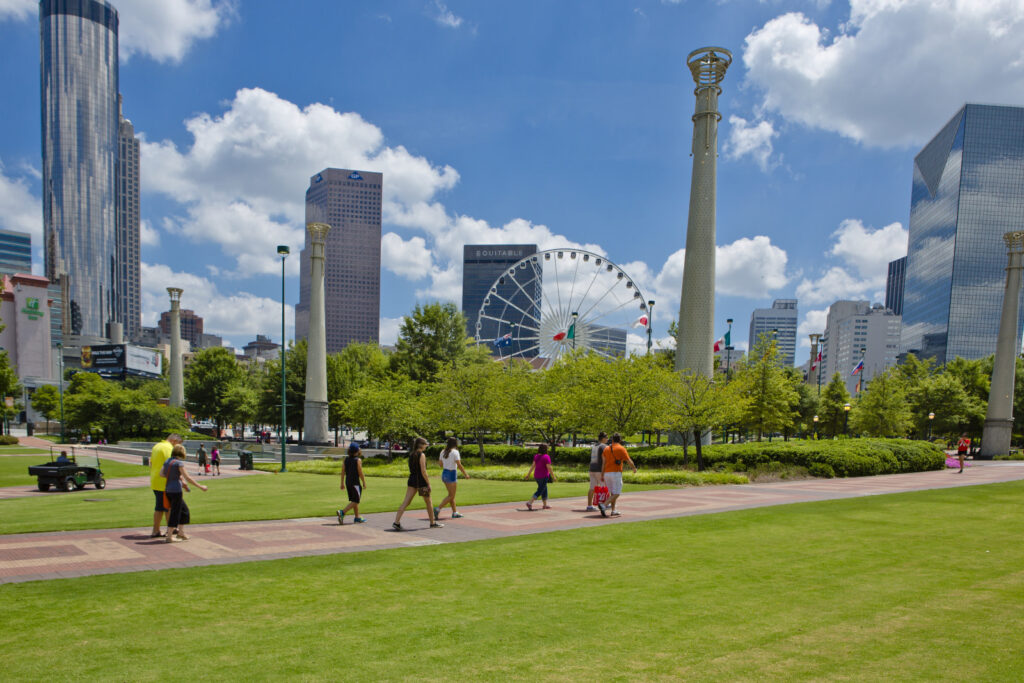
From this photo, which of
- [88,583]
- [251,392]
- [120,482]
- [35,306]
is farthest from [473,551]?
[35,306]

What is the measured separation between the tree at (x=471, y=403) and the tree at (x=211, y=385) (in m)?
36.7

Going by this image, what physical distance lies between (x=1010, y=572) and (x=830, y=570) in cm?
227

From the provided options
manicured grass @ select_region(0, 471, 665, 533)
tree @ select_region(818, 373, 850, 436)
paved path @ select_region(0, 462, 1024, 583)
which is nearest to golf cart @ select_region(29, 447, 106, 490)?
manicured grass @ select_region(0, 471, 665, 533)

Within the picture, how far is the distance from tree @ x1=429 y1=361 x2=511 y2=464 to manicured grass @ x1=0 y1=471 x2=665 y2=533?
511 inches

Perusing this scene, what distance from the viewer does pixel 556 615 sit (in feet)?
20.7

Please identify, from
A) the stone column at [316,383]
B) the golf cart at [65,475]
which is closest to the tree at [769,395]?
the stone column at [316,383]

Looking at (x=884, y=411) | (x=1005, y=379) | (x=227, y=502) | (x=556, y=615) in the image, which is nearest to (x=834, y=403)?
(x=884, y=411)

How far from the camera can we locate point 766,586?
24.5 feet

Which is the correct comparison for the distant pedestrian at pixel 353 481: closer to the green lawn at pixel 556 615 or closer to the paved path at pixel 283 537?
the paved path at pixel 283 537

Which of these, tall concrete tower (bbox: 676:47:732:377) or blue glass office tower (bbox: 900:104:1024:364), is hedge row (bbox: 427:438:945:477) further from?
blue glass office tower (bbox: 900:104:1024:364)

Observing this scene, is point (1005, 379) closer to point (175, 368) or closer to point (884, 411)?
point (884, 411)

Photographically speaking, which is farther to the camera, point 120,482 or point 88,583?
point 120,482

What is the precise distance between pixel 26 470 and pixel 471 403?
864 inches

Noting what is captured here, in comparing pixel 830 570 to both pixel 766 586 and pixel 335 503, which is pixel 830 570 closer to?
Result: pixel 766 586
